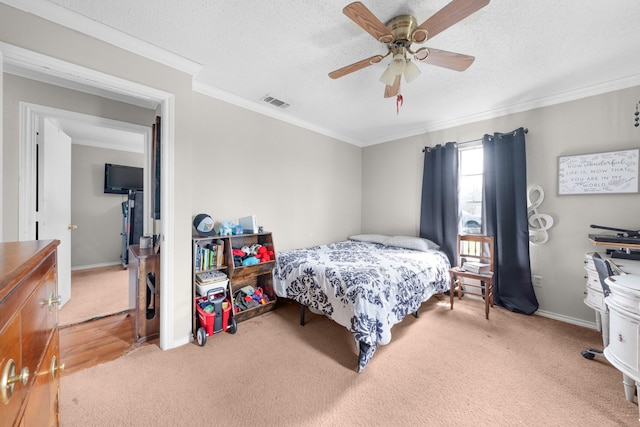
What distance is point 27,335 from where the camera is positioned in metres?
0.67

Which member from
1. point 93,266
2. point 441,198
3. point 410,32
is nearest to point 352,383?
point 410,32

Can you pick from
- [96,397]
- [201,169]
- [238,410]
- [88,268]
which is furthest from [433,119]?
[88,268]

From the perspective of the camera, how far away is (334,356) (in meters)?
2.08

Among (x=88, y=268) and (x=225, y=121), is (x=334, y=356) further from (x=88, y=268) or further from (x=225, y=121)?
(x=88, y=268)

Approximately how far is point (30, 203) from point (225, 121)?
189cm

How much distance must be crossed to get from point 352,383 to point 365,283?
71 centimetres

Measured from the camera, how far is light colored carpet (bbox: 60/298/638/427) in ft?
4.85

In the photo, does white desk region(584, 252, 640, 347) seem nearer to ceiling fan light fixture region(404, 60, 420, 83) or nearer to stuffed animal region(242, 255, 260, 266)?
ceiling fan light fixture region(404, 60, 420, 83)

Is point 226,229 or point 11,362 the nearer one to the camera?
point 11,362

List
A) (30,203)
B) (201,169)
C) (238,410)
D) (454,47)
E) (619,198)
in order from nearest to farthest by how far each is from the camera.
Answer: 1. (238,410)
2. (454,47)
3. (30,203)
4. (619,198)
5. (201,169)

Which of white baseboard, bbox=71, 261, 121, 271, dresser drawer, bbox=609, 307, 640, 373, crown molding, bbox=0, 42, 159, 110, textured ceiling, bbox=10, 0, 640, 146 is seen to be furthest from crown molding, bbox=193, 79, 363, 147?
white baseboard, bbox=71, 261, 121, 271

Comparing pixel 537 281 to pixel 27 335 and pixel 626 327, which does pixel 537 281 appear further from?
pixel 27 335

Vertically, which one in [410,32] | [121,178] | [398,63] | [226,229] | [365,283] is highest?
[410,32]

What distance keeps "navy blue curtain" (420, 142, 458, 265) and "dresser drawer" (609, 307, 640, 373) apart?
1.93 meters
